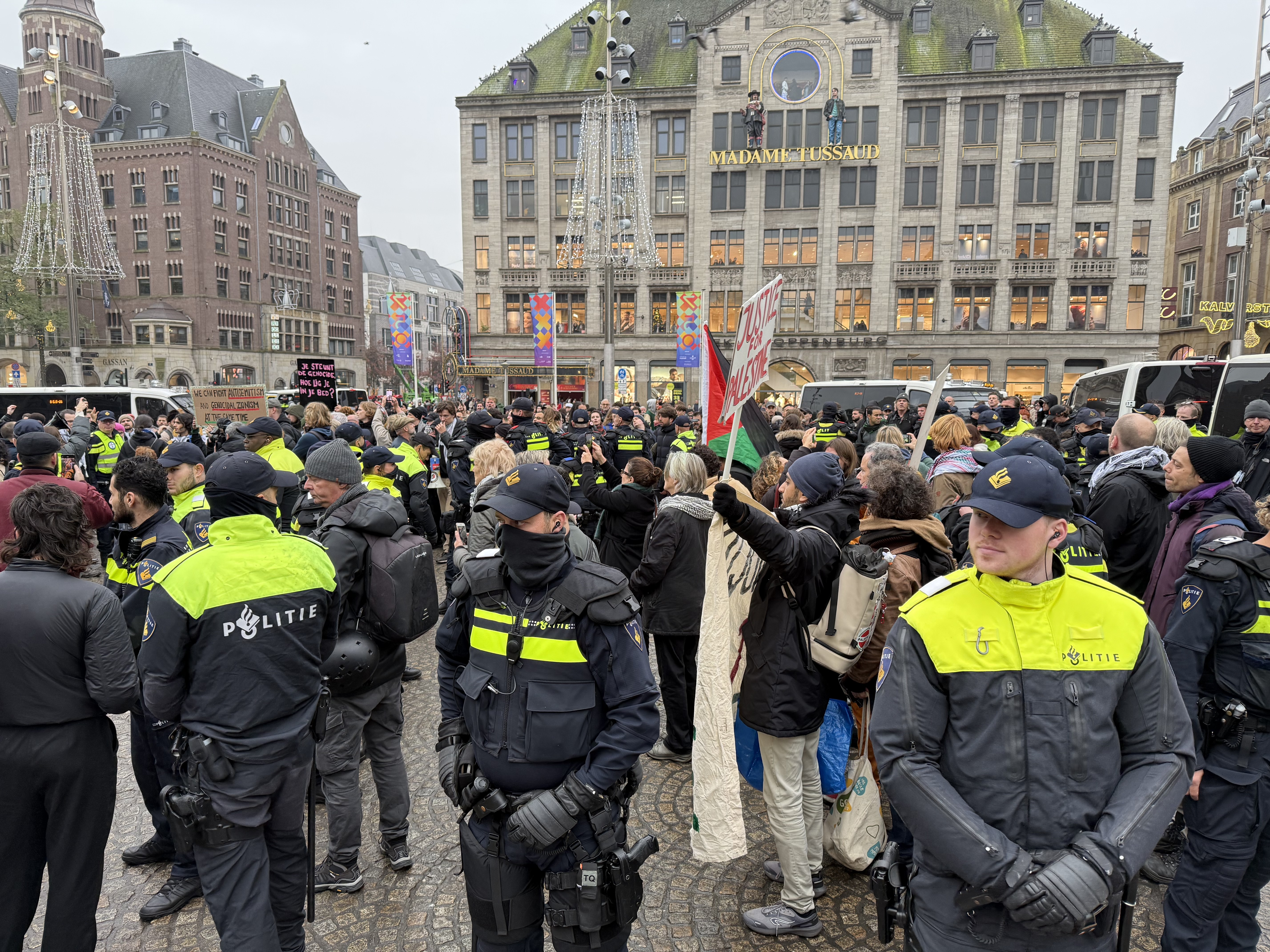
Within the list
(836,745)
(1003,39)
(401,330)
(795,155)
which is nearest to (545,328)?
(401,330)

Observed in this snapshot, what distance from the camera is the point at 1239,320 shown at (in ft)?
67.9

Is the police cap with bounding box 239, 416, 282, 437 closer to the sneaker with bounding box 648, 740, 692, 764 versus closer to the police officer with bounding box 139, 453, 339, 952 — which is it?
the police officer with bounding box 139, 453, 339, 952

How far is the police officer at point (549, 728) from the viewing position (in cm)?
272

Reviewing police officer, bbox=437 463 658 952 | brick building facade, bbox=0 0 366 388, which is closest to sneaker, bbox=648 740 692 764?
police officer, bbox=437 463 658 952

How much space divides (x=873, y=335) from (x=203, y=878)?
3943 cm

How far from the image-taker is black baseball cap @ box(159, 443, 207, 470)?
4.66 meters

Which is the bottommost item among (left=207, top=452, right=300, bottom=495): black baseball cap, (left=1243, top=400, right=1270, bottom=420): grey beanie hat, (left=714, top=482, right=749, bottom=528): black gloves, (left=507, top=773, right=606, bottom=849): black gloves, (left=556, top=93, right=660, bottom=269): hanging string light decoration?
(left=507, top=773, right=606, bottom=849): black gloves

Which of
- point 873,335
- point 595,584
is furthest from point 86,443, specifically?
point 873,335

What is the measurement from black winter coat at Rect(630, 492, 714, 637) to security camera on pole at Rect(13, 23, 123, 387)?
29.1m

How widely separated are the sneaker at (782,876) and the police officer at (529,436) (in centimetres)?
579

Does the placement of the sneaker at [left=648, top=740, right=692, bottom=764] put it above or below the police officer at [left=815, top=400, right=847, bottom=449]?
below

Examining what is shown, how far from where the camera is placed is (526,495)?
276 cm

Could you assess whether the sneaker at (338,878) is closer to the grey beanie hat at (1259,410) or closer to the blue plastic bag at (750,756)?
the blue plastic bag at (750,756)

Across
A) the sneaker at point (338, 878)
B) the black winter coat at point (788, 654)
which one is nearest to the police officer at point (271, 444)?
the sneaker at point (338, 878)
